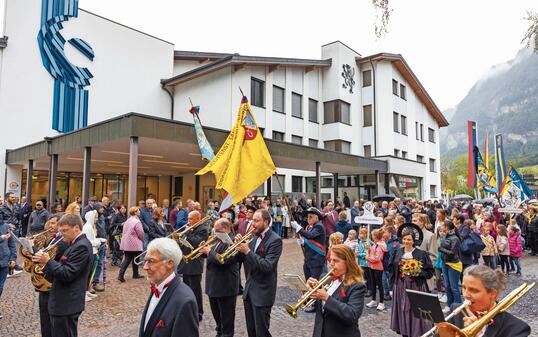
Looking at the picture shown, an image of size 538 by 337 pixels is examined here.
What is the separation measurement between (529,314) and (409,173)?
23.9 m

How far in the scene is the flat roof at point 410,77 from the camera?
3359 cm

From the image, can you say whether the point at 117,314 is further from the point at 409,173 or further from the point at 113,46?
the point at 409,173

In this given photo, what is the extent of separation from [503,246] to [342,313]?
10.5 meters

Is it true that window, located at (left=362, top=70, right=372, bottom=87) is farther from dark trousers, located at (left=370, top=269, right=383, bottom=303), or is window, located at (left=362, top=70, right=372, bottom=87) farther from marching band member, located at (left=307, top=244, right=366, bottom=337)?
marching band member, located at (left=307, top=244, right=366, bottom=337)

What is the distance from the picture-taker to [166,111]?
28.9 meters

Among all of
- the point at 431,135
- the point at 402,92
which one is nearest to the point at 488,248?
the point at 402,92

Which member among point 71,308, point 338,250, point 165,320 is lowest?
point 71,308

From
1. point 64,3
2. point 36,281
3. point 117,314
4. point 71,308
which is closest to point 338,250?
point 71,308

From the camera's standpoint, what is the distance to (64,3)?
23234 mm

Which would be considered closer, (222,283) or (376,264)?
(222,283)

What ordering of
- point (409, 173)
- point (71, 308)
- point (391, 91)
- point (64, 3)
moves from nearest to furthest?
1. point (71, 308)
2. point (64, 3)
3. point (409, 173)
4. point (391, 91)

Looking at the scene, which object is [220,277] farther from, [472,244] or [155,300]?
[472,244]

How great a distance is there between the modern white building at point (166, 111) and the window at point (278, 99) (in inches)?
2.9

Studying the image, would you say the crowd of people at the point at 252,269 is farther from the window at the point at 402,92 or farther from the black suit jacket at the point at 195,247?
the window at the point at 402,92
